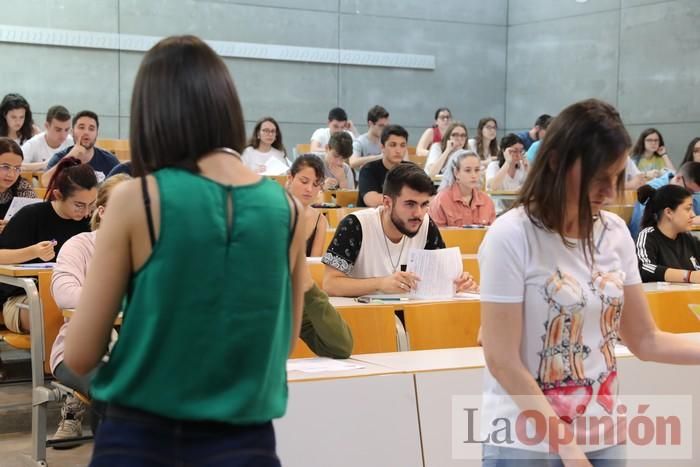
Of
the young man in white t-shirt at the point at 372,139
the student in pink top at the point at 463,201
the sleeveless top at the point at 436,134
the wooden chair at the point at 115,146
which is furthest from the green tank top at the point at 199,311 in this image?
the sleeveless top at the point at 436,134

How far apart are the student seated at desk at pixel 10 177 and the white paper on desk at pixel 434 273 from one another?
2690 millimetres

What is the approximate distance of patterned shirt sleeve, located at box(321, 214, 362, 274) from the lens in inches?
178

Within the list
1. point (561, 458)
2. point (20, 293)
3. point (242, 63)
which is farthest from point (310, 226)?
point (242, 63)

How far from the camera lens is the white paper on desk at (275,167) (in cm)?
928

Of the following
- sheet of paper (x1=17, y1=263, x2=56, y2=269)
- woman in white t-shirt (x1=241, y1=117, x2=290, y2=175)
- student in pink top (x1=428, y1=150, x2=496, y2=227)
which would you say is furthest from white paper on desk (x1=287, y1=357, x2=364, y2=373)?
woman in white t-shirt (x1=241, y1=117, x2=290, y2=175)

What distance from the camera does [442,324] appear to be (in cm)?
371

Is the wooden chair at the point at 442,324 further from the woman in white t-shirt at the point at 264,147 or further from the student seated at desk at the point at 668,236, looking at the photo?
the woman in white t-shirt at the point at 264,147

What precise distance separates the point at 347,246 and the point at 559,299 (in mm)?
2882

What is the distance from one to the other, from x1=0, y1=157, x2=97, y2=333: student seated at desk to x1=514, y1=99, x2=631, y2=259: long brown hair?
359 centimetres

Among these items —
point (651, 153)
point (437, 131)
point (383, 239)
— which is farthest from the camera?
point (437, 131)

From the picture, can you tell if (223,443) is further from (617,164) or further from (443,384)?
(443,384)

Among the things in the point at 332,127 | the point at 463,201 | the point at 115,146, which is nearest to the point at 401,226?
the point at 463,201

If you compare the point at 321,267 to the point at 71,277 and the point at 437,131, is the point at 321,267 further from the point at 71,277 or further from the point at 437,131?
the point at 437,131

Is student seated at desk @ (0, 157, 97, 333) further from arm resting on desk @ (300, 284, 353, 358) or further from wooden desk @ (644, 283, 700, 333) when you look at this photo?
wooden desk @ (644, 283, 700, 333)
